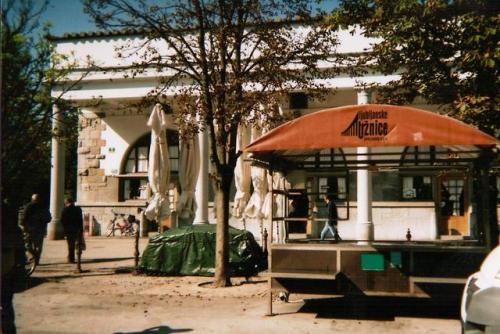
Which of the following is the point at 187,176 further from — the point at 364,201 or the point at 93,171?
the point at 93,171

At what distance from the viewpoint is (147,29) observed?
10.9m

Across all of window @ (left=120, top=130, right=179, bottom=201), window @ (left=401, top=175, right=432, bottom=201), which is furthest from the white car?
window @ (left=120, top=130, right=179, bottom=201)

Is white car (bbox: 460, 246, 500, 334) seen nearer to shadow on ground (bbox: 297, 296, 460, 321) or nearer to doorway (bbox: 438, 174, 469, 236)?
shadow on ground (bbox: 297, 296, 460, 321)

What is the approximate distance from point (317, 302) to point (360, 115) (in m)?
3.25

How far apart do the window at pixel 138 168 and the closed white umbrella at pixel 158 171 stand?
7292mm

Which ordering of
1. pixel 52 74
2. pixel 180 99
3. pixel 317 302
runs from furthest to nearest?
pixel 52 74, pixel 180 99, pixel 317 302

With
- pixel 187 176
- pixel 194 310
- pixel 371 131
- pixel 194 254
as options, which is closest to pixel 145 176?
pixel 187 176

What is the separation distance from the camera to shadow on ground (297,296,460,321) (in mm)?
7797

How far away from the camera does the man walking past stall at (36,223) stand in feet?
40.5

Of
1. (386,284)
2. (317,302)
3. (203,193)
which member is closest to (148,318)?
(317,302)

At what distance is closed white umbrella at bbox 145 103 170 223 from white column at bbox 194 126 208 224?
1940mm

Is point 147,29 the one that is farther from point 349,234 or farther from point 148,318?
point 349,234

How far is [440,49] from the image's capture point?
28.9ft

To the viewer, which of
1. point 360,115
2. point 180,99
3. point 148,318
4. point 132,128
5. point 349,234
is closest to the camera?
point 360,115
